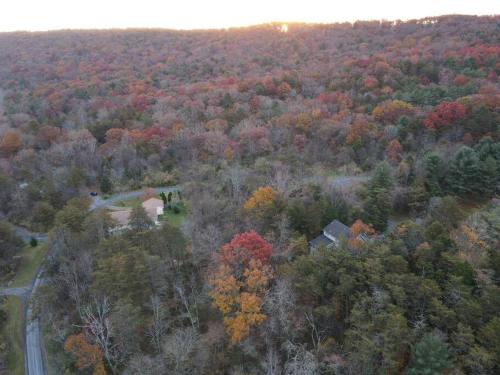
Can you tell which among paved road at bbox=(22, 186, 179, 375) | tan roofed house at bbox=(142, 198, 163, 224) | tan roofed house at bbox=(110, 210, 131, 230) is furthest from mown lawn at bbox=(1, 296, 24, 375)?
tan roofed house at bbox=(142, 198, 163, 224)

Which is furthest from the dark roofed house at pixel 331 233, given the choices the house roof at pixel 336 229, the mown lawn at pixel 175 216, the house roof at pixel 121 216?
the house roof at pixel 121 216

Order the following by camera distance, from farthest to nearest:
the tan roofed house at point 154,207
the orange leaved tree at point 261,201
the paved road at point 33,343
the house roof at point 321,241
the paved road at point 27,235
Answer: the paved road at point 27,235 → the tan roofed house at point 154,207 → the orange leaved tree at point 261,201 → the house roof at point 321,241 → the paved road at point 33,343

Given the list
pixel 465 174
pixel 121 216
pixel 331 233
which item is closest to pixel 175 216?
pixel 121 216

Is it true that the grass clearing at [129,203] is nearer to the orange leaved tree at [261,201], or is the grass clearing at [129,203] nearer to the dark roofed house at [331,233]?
the orange leaved tree at [261,201]

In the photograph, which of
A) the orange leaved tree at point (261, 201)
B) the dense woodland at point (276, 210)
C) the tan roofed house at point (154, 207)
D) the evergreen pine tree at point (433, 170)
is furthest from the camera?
the tan roofed house at point (154, 207)

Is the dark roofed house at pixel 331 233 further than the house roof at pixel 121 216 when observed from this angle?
No

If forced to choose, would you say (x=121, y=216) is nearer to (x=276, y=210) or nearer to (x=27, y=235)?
(x=27, y=235)
